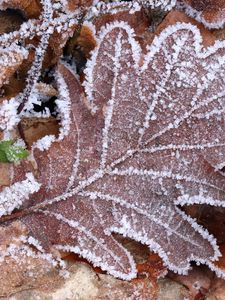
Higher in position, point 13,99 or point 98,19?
point 98,19

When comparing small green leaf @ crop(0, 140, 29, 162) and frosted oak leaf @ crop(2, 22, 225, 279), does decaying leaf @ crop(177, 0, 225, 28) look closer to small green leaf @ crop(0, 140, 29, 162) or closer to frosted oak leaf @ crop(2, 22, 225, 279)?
frosted oak leaf @ crop(2, 22, 225, 279)

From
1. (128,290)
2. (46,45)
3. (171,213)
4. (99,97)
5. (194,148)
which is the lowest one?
(128,290)

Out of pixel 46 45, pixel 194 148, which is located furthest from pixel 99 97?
pixel 194 148

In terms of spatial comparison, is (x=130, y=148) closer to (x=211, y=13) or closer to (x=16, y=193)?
(x=16, y=193)

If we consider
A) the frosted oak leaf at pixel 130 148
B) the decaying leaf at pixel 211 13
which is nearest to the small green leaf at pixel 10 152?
the frosted oak leaf at pixel 130 148

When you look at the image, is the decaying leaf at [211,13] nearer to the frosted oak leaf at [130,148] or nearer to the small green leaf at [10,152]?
Answer: the frosted oak leaf at [130,148]

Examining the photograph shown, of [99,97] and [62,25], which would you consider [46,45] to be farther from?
[99,97]

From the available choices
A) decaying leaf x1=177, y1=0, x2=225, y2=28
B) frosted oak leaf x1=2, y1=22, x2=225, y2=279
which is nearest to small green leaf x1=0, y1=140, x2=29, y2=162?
frosted oak leaf x1=2, y1=22, x2=225, y2=279
